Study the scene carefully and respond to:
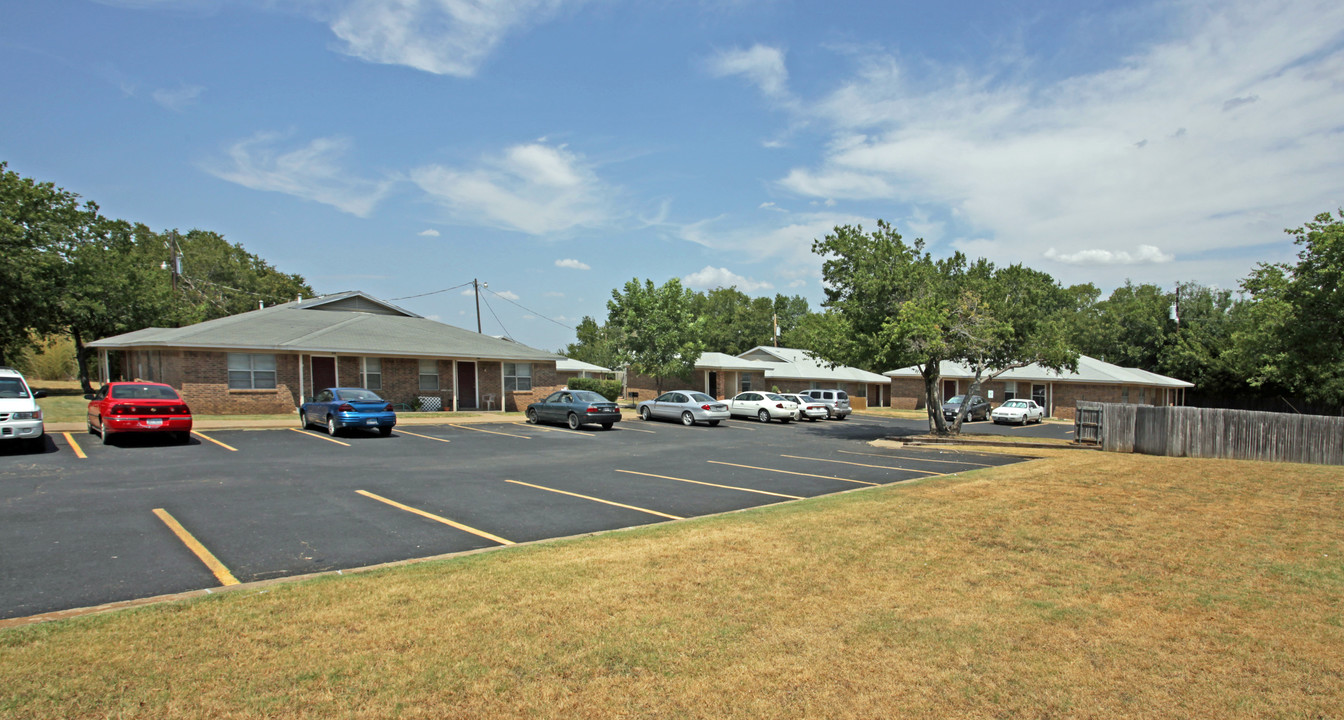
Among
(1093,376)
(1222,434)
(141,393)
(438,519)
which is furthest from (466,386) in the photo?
(1093,376)

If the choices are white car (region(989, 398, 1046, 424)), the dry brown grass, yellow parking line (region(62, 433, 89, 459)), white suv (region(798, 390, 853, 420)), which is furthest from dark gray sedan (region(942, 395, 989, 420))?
yellow parking line (region(62, 433, 89, 459))

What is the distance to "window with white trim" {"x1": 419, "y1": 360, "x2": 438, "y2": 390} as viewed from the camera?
3005cm

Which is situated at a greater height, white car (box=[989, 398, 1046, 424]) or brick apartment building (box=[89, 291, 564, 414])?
brick apartment building (box=[89, 291, 564, 414])

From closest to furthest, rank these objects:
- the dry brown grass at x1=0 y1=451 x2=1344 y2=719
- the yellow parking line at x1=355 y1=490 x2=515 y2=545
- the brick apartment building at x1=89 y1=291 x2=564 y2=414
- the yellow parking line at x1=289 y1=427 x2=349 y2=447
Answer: the dry brown grass at x1=0 y1=451 x2=1344 y2=719 < the yellow parking line at x1=355 y1=490 x2=515 y2=545 < the yellow parking line at x1=289 y1=427 x2=349 y2=447 < the brick apartment building at x1=89 y1=291 x2=564 y2=414

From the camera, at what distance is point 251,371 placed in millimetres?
25609

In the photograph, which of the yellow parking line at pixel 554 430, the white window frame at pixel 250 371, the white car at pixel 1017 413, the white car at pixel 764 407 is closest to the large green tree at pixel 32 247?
the white window frame at pixel 250 371

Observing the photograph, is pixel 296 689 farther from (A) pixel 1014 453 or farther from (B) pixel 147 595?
(A) pixel 1014 453

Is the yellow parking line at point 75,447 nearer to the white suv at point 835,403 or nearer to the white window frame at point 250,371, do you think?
the white window frame at point 250,371

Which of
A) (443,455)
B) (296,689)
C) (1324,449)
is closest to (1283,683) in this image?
(296,689)

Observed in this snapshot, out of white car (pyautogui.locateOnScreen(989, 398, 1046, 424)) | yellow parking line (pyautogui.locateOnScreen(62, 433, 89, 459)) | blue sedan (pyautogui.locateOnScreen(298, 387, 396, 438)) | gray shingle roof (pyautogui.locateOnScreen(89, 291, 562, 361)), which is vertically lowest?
white car (pyautogui.locateOnScreen(989, 398, 1046, 424))

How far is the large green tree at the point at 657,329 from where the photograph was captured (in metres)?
43.4

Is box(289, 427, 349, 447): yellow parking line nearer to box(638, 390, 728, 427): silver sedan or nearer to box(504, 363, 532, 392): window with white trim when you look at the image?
box(504, 363, 532, 392): window with white trim

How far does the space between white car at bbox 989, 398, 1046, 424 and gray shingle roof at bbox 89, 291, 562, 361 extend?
80.2 feet

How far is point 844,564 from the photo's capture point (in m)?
7.03
